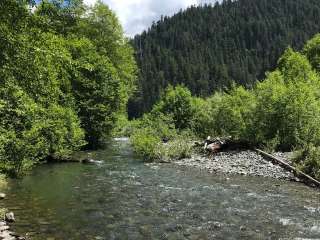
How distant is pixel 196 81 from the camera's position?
168 m

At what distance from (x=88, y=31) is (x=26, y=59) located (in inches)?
1591

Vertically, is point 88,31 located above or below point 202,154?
above

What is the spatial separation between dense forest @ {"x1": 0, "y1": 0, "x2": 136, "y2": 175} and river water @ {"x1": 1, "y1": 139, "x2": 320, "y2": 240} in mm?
Answer: 2775

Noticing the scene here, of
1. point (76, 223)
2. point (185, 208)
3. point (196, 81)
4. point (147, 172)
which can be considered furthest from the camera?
point (196, 81)

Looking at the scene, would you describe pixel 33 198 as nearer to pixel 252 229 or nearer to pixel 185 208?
pixel 185 208

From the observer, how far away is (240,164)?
27422 mm

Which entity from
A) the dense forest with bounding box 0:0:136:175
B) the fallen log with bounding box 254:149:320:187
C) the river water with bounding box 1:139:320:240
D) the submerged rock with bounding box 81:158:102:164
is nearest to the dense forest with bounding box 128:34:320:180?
the fallen log with bounding box 254:149:320:187

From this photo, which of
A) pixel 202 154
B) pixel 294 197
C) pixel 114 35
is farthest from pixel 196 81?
pixel 294 197

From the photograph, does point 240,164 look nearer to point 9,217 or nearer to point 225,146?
point 225,146

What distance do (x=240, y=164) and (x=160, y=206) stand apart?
36.0 ft

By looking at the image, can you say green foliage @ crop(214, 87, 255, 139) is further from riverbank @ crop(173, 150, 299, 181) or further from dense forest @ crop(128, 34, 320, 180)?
riverbank @ crop(173, 150, 299, 181)

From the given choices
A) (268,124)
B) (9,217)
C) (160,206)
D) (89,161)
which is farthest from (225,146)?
(9,217)

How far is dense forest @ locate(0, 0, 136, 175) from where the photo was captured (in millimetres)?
13750

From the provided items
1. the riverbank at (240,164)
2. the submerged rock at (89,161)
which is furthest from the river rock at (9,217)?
the submerged rock at (89,161)
